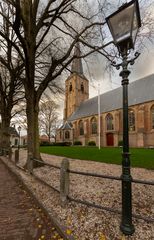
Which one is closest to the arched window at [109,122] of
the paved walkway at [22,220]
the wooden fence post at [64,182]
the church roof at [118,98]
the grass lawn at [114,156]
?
the church roof at [118,98]

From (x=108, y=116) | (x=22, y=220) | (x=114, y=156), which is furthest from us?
(x=108, y=116)

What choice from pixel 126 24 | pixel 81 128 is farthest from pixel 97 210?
pixel 81 128

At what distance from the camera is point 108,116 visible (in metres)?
46.3

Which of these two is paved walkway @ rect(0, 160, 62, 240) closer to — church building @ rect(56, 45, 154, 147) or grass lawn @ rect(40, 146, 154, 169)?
grass lawn @ rect(40, 146, 154, 169)

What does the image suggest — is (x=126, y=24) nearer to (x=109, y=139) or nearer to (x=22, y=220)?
(x=22, y=220)

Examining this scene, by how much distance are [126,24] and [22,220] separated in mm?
4463

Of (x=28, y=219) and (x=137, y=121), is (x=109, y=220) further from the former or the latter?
(x=137, y=121)

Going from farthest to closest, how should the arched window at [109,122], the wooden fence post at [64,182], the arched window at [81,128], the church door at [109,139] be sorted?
the arched window at [81,128] → the arched window at [109,122] → the church door at [109,139] → the wooden fence post at [64,182]

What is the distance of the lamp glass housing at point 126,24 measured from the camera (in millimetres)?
3422

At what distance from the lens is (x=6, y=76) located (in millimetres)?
20391

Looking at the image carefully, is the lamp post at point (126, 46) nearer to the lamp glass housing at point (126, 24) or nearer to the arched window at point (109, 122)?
the lamp glass housing at point (126, 24)

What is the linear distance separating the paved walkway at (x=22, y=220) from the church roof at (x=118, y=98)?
35.4 meters

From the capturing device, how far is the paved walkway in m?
3.63

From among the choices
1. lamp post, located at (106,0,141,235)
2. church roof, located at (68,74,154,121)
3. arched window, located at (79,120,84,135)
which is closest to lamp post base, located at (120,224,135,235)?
lamp post, located at (106,0,141,235)
